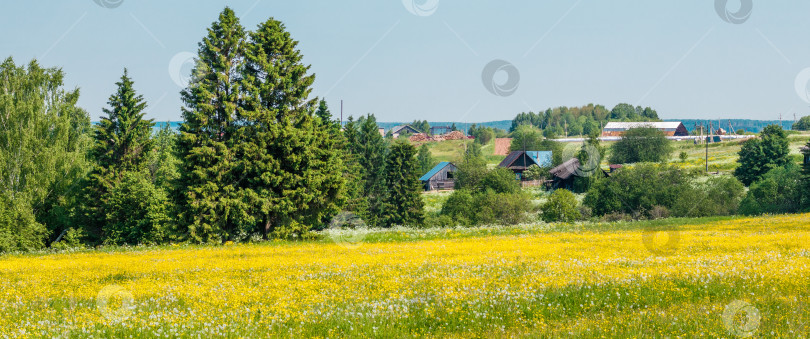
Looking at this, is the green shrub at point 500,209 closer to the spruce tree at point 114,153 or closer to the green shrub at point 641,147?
the spruce tree at point 114,153

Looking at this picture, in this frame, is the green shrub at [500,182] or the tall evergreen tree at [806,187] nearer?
the tall evergreen tree at [806,187]

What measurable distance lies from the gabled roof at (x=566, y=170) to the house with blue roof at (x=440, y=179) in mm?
21247

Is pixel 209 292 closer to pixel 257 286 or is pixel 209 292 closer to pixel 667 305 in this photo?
pixel 257 286

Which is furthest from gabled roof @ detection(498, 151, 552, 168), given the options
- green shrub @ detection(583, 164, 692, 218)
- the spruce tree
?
the spruce tree

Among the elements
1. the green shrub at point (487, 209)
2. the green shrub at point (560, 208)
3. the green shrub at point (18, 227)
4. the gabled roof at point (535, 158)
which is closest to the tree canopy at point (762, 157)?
the gabled roof at point (535, 158)

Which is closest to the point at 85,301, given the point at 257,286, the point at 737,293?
the point at 257,286

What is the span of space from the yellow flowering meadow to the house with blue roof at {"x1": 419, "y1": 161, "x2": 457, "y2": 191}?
106 meters

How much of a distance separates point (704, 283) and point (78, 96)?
58.8 m

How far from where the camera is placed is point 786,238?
23219 millimetres

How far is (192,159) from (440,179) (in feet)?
301

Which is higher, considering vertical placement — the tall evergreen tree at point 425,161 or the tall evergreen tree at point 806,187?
the tall evergreen tree at point 425,161

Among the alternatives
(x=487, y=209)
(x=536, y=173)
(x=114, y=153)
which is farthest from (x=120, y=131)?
(x=536, y=173)

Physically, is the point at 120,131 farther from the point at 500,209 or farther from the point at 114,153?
the point at 500,209

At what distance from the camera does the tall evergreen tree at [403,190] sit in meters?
77.8
